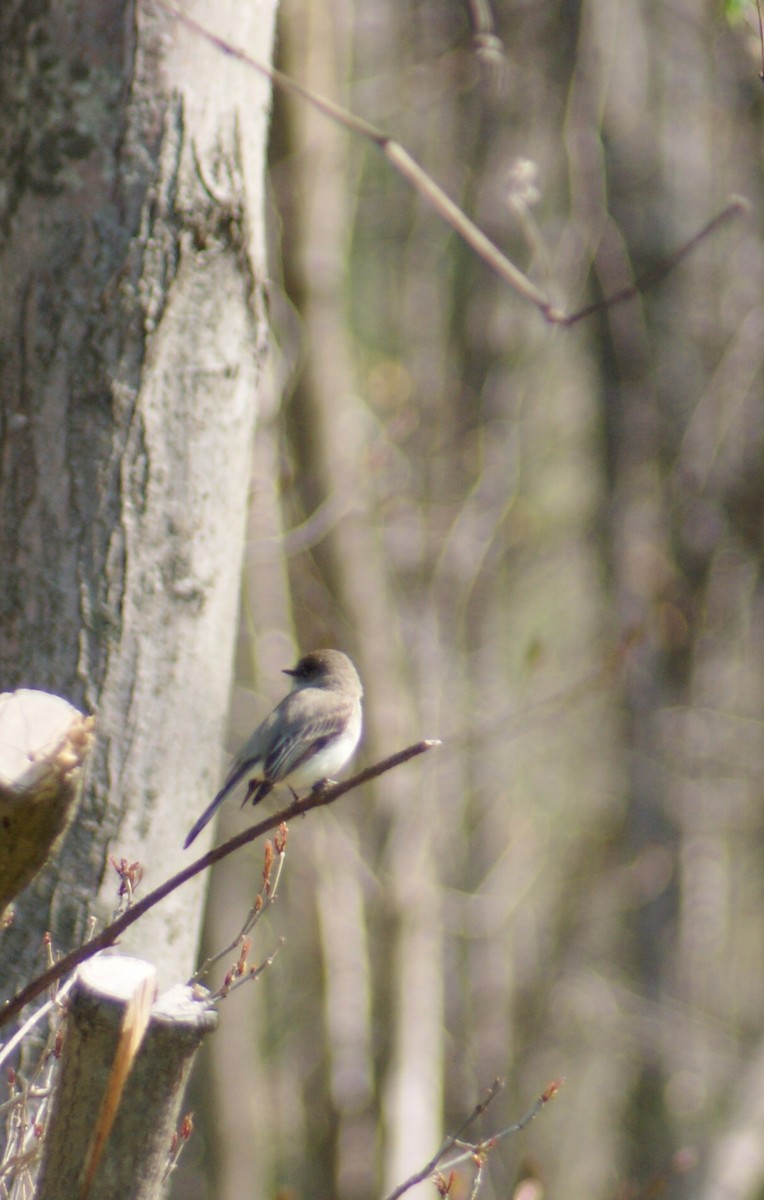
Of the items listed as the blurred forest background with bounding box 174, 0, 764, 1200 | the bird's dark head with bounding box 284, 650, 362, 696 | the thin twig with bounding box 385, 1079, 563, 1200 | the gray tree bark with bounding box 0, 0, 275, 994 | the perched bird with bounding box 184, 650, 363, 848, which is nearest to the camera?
the thin twig with bounding box 385, 1079, 563, 1200

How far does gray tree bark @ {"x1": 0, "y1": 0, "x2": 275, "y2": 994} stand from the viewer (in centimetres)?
209

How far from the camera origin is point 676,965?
6812mm

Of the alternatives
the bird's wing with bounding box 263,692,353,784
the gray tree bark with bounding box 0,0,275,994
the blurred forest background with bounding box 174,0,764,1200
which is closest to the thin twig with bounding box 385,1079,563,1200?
the gray tree bark with bounding box 0,0,275,994

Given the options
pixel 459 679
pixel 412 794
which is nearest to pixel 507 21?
pixel 459 679

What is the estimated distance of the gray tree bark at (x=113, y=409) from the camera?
6.85 ft

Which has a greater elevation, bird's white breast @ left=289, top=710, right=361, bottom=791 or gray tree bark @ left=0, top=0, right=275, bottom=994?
gray tree bark @ left=0, top=0, right=275, bottom=994

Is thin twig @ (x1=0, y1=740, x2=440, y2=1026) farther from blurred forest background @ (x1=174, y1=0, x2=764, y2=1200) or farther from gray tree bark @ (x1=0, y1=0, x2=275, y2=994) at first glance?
blurred forest background @ (x1=174, y1=0, x2=764, y2=1200)

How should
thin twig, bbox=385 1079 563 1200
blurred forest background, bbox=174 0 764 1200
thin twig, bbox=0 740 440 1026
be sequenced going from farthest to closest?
blurred forest background, bbox=174 0 764 1200 → thin twig, bbox=385 1079 563 1200 → thin twig, bbox=0 740 440 1026

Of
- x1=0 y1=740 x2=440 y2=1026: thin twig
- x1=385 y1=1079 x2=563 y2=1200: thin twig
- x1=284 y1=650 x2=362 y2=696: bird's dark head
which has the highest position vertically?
x1=0 y1=740 x2=440 y2=1026: thin twig

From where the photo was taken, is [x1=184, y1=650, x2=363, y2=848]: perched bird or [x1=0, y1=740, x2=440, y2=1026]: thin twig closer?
[x1=0, y1=740, x2=440, y2=1026]: thin twig

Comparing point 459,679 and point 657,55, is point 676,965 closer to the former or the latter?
point 459,679

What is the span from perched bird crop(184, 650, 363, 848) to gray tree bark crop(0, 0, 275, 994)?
1.91ft

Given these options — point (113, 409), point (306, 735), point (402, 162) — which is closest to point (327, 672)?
point (306, 735)

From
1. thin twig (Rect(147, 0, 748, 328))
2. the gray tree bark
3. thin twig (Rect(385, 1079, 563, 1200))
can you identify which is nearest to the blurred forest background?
thin twig (Rect(147, 0, 748, 328))
